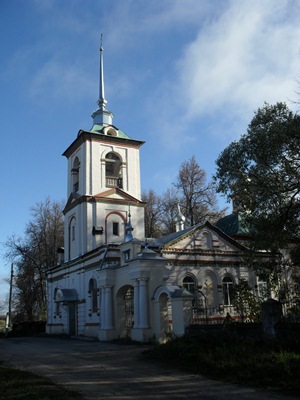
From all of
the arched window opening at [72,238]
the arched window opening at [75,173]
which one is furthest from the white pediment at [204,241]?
the arched window opening at [75,173]

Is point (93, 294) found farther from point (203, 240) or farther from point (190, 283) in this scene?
point (203, 240)

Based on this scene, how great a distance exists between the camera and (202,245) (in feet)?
87.0

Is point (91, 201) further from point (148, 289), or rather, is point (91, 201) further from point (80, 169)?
point (148, 289)

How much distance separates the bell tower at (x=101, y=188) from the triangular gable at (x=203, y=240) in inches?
184

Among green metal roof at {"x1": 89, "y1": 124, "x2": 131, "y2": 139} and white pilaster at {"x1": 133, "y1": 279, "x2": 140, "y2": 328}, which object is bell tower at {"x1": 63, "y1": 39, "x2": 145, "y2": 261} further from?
white pilaster at {"x1": 133, "y1": 279, "x2": 140, "y2": 328}

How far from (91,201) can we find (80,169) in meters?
3.03

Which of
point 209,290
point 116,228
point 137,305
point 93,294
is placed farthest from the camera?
point 116,228

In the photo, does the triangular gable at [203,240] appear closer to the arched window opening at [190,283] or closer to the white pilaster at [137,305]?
the arched window opening at [190,283]

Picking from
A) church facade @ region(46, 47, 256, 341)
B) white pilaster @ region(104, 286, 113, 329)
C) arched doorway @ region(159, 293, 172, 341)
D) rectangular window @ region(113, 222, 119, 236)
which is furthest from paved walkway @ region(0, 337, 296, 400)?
rectangular window @ region(113, 222, 119, 236)

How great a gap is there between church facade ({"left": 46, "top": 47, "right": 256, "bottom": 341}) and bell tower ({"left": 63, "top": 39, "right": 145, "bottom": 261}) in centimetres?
7

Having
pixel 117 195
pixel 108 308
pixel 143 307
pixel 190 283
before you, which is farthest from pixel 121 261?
pixel 117 195

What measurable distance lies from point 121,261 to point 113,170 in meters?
10.7

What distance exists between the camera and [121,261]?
22.6m

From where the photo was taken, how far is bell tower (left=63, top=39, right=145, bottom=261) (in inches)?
1128
